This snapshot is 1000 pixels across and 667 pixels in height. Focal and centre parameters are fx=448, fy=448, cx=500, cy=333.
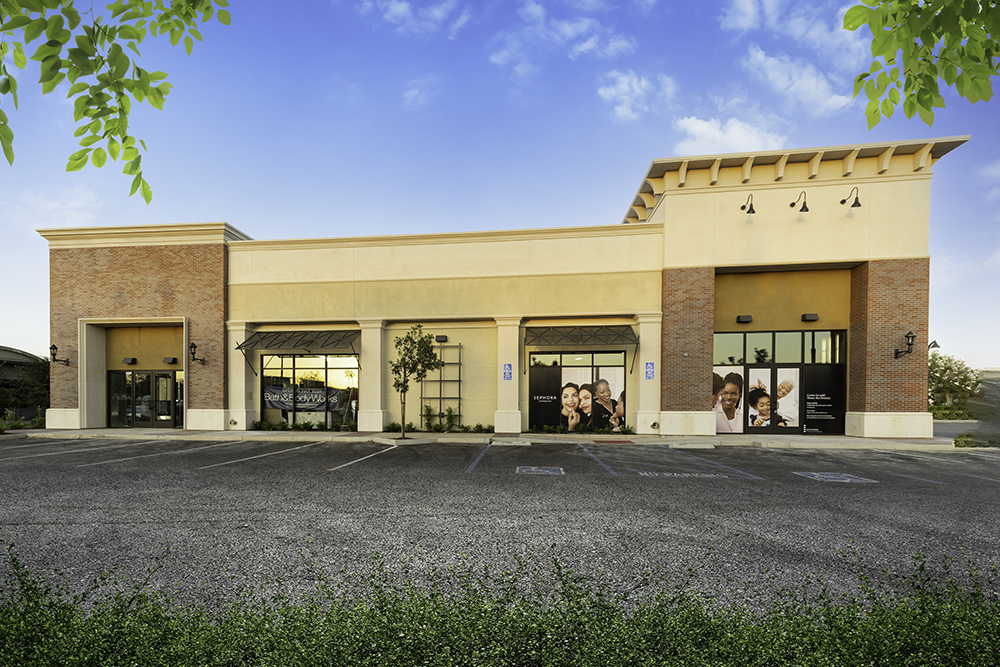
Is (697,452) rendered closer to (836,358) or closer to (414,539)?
(836,358)

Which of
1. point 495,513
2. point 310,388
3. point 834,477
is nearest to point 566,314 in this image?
point 834,477

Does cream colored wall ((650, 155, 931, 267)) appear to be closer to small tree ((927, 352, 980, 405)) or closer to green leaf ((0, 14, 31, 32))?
green leaf ((0, 14, 31, 32))

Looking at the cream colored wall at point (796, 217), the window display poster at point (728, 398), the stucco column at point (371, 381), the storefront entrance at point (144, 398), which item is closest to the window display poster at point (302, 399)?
the stucco column at point (371, 381)

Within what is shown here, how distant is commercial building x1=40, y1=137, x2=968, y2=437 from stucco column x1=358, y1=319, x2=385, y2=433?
81mm

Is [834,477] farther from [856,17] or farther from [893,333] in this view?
[893,333]

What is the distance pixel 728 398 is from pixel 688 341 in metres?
3.09

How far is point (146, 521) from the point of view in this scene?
657 centimetres

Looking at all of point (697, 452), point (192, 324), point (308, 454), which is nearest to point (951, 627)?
point (697, 452)

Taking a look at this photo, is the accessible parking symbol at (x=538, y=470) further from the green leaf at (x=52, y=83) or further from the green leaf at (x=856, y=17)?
the green leaf at (x=52, y=83)

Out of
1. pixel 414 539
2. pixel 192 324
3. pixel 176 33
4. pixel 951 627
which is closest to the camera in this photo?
pixel 951 627

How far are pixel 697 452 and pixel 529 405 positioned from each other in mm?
6749

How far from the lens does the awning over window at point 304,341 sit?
18391mm

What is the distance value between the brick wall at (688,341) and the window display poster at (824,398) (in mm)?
4383

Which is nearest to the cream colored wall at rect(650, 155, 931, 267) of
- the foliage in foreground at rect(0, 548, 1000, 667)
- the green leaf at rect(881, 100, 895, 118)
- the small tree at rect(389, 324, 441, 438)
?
the small tree at rect(389, 324, 441, 438)
